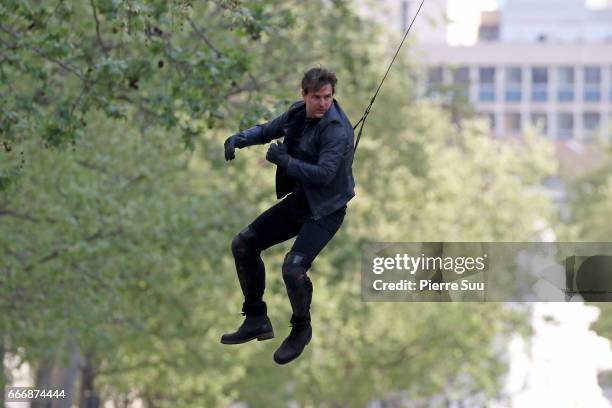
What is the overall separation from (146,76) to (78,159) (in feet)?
34.6

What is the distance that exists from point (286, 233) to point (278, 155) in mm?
957

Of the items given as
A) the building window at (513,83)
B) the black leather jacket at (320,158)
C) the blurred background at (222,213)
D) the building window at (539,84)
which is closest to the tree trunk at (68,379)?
the blurred background at (222,213)

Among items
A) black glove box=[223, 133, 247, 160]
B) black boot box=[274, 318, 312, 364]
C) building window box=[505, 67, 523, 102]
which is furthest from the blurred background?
building window box=[505, 67, 523, 102]

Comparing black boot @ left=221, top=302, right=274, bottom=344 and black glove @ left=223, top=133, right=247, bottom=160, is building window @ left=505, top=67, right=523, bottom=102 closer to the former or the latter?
black boot @ left=221, top=302, right=274, bottom=344

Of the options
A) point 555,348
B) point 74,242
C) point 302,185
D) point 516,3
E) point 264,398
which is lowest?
point 302,185

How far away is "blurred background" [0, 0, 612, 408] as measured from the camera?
19781 millimetres

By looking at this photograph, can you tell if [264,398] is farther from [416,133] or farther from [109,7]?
[109,7]

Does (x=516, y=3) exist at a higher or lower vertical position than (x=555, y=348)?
higher

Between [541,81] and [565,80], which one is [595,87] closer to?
[565,80]

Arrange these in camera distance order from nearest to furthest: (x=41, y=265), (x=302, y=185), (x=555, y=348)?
(x=302, y=185) < (x=41, y=265) < (x=555, y=348)

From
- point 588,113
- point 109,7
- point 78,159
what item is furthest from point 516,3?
point 109,7

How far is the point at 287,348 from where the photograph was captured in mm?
13062

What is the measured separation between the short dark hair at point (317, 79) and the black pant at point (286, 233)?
89cm

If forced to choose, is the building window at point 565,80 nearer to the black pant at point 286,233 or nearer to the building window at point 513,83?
the building window at point 513,83
